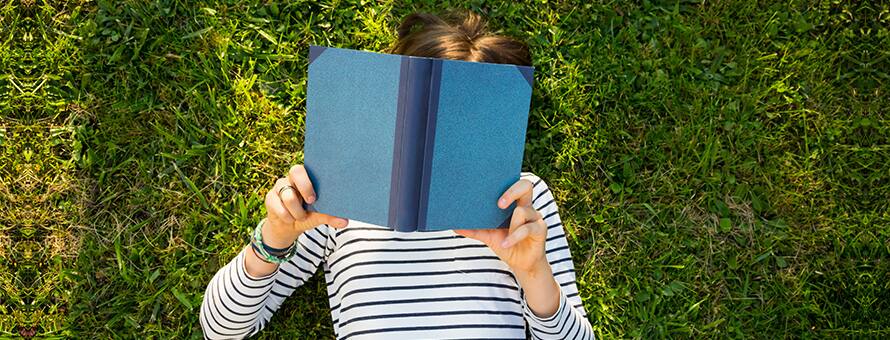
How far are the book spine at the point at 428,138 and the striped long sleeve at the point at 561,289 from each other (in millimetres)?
564

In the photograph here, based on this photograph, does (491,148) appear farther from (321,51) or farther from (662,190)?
(662,190)

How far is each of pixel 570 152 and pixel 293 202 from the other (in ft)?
4.30

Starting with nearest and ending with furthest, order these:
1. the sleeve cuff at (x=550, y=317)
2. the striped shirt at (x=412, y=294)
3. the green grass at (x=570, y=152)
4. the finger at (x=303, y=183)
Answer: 1. the finger at (x=303, y=183)
2. the sleeve cuff at (x=550, y=317)
3. the striped shirt at (x=412, y=294)
4. the green grass at (x=570, y=152)

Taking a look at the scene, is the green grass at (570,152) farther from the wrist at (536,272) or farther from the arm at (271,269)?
the wrist at (536,272)

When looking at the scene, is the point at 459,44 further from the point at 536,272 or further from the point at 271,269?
the point at 271,269

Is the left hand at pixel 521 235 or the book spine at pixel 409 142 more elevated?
the book spine at pixel 409 142

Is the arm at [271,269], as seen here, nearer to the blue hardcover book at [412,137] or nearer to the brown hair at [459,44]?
the blue hardcover book at [412,137]

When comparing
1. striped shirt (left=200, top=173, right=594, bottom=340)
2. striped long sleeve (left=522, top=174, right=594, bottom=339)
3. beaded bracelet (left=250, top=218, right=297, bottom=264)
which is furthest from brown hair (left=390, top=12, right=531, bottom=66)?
beaded bracelet (left=250, top=218, right=297, bottom=264)

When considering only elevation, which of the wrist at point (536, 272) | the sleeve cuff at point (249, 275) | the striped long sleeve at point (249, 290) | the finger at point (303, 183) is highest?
the finger at point (303, 183)

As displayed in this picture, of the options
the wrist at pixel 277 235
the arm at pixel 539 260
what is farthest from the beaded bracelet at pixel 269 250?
the arm at pixel 539 260

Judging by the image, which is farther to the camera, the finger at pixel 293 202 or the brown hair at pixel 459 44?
the brown hair at pixel 459 44

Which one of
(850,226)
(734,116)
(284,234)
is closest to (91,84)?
(284,234)

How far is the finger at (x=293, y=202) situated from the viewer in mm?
1688

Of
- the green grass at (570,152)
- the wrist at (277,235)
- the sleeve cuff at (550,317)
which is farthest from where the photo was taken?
the green grass at (570,152)
